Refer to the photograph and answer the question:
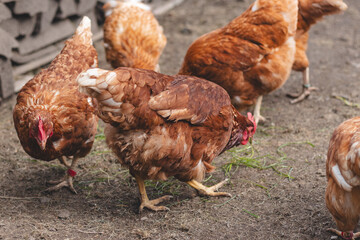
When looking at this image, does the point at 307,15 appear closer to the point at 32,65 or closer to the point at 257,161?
the point at 257,161

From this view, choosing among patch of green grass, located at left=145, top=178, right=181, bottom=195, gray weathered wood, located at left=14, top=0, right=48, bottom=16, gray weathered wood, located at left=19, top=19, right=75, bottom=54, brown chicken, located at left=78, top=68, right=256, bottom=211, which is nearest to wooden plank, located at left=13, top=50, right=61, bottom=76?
gray weathered wood, located at left=19, top=19, right=75, bottom=54

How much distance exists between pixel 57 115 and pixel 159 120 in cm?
79

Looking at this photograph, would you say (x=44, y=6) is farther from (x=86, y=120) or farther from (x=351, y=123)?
(x=351, y=123)

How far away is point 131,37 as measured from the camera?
4535mm

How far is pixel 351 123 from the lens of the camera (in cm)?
252

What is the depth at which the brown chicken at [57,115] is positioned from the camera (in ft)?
8.95

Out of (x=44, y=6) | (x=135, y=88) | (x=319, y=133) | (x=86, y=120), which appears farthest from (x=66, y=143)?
(x=44, y=6)

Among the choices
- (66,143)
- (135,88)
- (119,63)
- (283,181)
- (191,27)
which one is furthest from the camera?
(191,27)

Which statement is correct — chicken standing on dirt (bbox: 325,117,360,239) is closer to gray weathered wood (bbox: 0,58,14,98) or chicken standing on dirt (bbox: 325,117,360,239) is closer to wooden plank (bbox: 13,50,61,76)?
gray weathered wood (bbox: 0,58,14,98)

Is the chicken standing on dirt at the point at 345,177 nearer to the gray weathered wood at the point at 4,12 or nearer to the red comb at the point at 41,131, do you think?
the red comb at the point at 41,131

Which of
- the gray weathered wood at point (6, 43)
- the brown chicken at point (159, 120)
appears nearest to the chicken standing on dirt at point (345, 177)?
the brown chicken at point (159, 120)

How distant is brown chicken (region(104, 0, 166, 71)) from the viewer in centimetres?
442

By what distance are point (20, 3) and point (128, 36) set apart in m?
1.36

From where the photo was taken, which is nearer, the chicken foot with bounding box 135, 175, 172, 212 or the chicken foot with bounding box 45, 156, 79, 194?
the chicken foot with bounding box 135, 175, 172, 212
